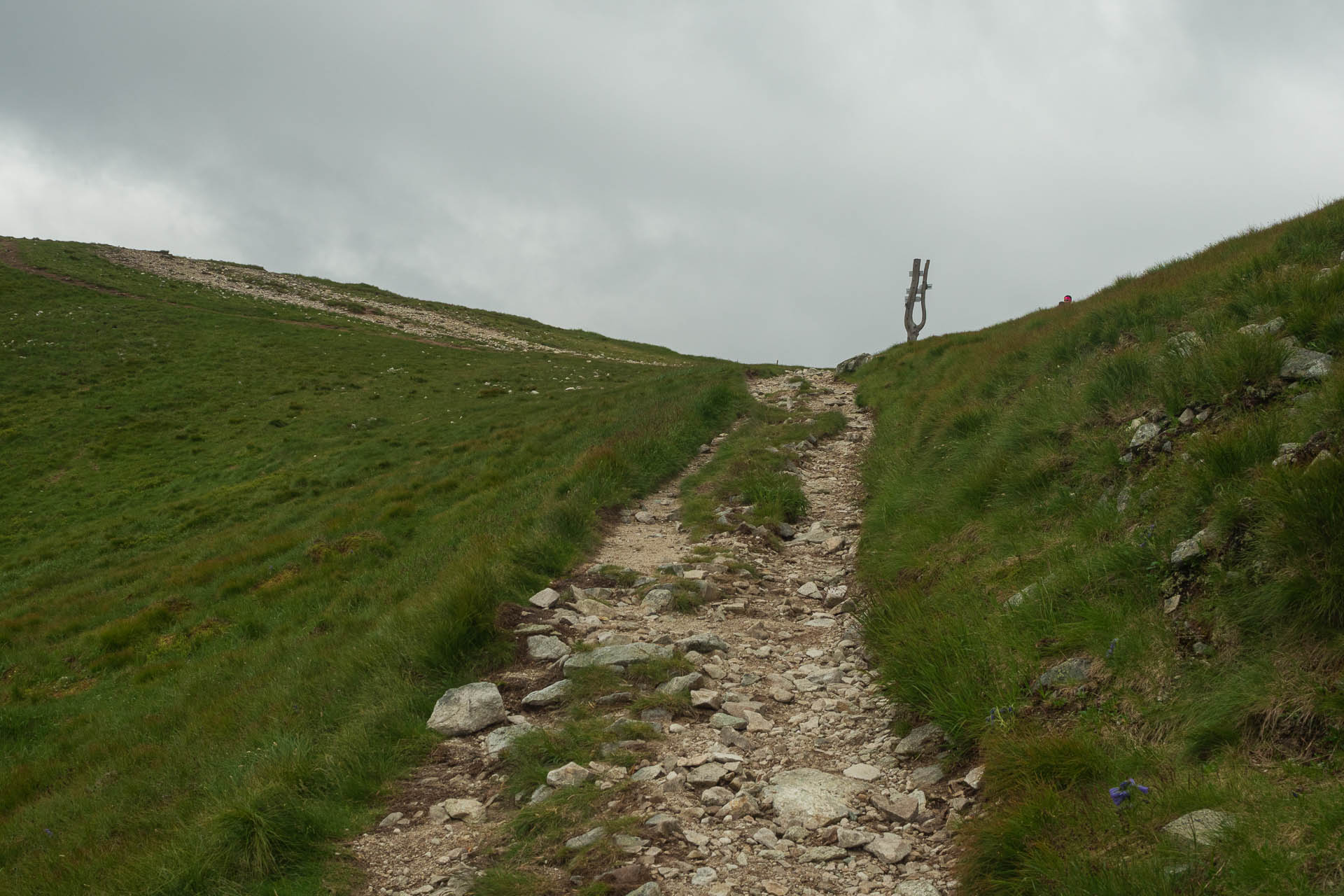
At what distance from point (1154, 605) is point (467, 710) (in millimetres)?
5665

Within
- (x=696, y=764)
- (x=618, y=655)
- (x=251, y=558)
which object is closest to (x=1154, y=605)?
(x=696, y=764)

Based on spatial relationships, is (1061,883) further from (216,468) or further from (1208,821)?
(216,468)

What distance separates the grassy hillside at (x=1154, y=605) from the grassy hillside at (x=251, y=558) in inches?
176

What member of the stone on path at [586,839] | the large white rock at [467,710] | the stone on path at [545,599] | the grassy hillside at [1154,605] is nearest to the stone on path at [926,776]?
the grassy hillside at [1154,605]

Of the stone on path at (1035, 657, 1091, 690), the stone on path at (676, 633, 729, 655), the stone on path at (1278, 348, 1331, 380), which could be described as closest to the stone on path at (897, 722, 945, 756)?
the stone on path at (1035, 657, 1091, 690)

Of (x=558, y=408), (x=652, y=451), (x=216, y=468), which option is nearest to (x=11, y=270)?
(x=216, y=468)

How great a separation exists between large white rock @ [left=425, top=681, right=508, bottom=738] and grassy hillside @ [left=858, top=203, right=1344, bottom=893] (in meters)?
3.55

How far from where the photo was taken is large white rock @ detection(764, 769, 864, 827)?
5.05 meters

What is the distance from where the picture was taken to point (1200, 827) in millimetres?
3566

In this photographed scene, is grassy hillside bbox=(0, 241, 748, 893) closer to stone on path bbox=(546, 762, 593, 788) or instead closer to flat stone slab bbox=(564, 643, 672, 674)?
flat stone slab bbox=(564, 643, 672, 674)

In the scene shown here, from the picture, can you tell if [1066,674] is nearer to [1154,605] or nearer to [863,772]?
[1154,605]

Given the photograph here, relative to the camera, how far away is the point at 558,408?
30.0 m

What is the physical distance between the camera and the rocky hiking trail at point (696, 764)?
466cm

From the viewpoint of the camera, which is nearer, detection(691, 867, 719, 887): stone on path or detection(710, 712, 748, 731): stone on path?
detection(691, 867, 719, 887): stone on path
